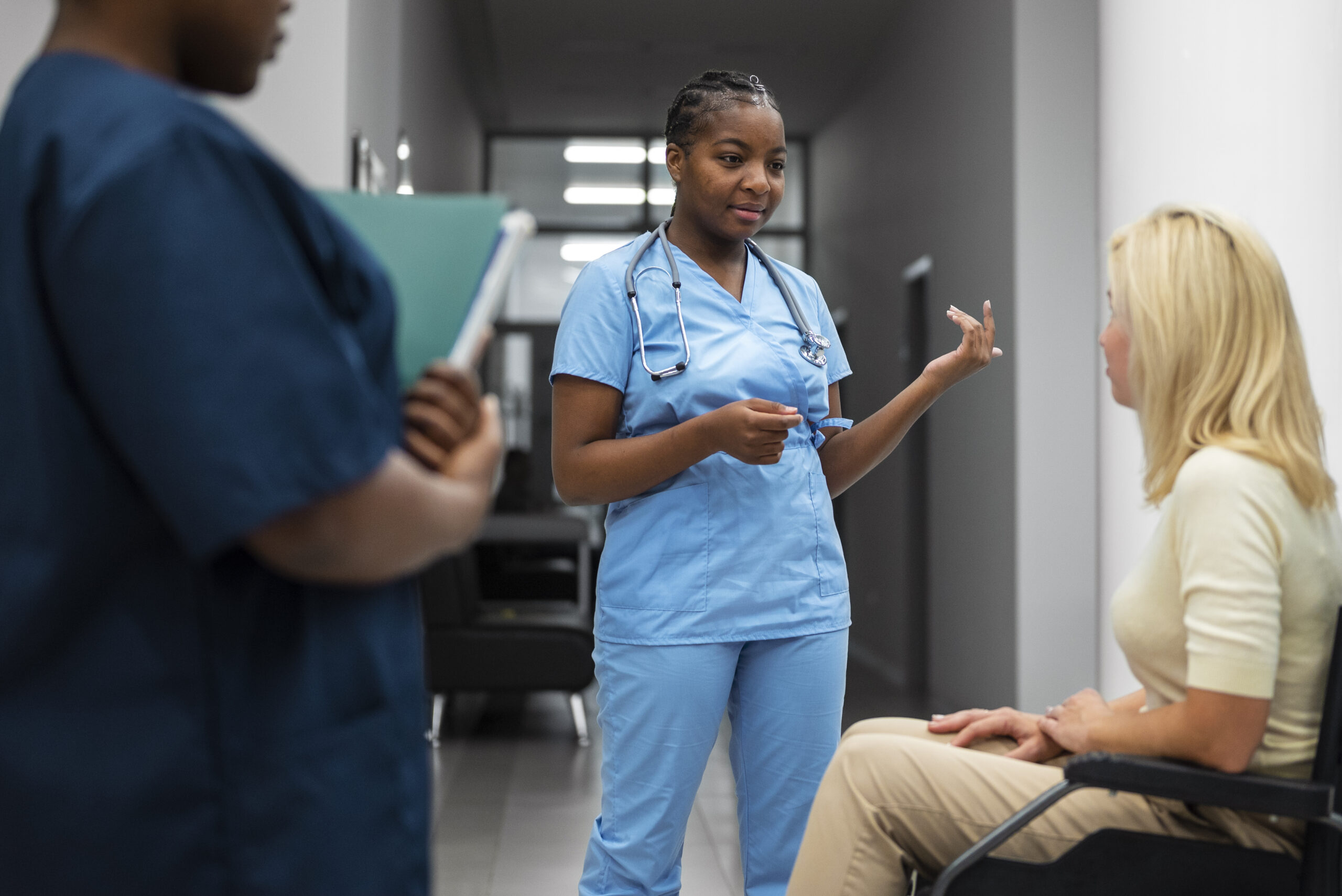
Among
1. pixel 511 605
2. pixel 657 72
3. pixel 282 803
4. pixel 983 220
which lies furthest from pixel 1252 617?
pixel 657 72

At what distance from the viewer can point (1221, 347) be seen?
1.25m

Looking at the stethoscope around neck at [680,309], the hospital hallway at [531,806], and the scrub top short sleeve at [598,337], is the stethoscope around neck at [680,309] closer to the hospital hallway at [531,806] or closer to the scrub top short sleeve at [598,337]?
the scrub top short sleeve at [598,337]

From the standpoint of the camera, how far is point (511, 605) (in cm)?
518

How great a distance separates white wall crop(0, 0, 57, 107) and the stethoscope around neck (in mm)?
1713

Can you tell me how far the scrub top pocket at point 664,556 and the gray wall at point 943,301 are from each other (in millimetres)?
2900

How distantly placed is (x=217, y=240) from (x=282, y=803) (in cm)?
33

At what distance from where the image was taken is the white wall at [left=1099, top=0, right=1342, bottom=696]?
2.54 meters

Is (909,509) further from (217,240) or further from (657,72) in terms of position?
(217,240)

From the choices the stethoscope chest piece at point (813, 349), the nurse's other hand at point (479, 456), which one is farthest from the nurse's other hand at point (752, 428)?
the nurse's other hand at point (479, 456)

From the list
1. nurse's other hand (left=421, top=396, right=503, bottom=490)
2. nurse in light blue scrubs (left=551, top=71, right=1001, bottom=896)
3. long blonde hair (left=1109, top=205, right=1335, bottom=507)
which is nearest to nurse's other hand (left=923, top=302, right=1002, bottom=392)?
nurse in light blue scrubs (left=551, top=71, right=1001, bottom=896)

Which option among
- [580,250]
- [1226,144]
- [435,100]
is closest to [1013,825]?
[1226,144]

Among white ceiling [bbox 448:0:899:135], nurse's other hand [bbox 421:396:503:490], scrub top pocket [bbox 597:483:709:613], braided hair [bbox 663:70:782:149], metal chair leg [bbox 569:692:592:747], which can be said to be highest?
white ceiling [bbox 448:0:899:135]

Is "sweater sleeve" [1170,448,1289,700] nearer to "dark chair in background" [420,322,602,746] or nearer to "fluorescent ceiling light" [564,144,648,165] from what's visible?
"dark chair in background" [420,322,602,746]

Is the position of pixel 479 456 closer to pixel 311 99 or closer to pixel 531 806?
pixel 311 99
